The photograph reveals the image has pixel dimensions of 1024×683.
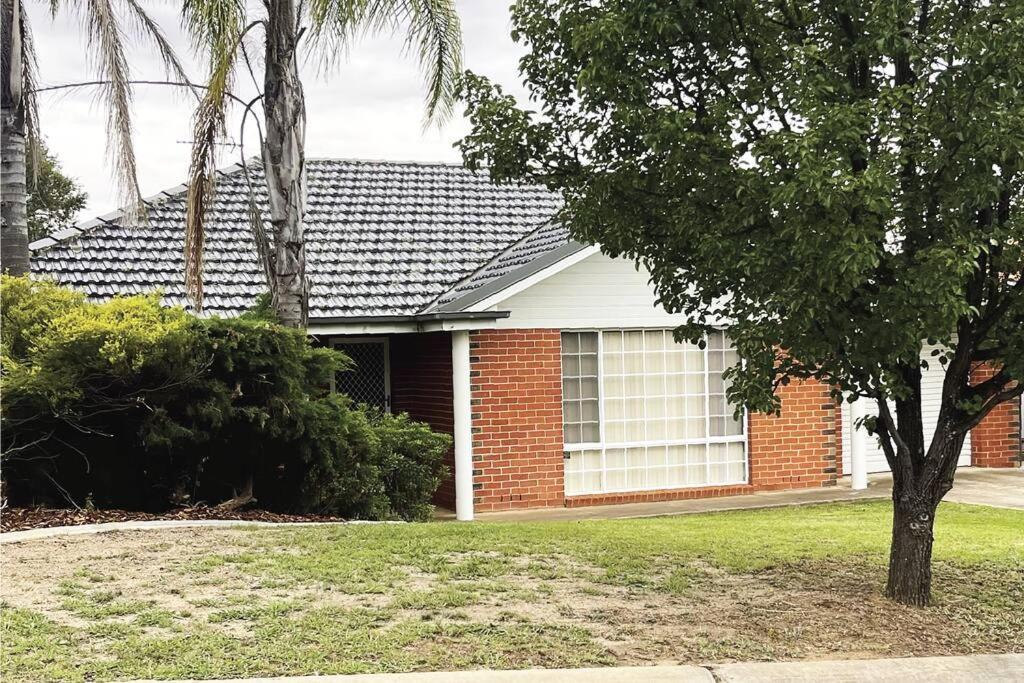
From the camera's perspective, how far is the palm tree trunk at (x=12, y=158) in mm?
12156

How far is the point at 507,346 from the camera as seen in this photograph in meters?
14.3

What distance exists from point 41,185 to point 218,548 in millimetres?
28136

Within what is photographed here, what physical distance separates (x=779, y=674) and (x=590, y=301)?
31.1ft

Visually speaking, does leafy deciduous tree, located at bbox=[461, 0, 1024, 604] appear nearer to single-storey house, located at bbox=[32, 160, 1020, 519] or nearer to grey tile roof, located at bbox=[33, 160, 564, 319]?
single-storey house, located at bbox=[32, 160, 1020, 519]

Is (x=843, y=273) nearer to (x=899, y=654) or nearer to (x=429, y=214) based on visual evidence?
(x=899, y=654)

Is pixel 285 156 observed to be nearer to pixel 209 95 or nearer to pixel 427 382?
pixel 209 95

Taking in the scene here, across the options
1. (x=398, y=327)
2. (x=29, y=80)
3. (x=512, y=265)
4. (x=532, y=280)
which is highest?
(x=29, y=80)

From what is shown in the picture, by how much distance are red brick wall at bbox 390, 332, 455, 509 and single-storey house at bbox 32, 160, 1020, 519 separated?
29mm

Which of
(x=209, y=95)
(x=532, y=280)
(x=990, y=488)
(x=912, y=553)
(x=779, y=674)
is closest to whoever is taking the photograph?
(x=779, y=674)

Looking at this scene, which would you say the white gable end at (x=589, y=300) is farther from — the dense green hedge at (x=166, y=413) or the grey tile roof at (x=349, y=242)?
the dense green hedge at (x=166, y=413)

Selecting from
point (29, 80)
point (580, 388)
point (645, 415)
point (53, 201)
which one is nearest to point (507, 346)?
point (580, 388)

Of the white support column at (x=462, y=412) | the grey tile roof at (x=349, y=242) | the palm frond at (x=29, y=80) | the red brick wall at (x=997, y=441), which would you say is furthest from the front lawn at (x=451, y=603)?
the red brick wall at (x=997, y=441)

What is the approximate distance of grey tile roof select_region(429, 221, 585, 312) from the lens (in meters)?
13.8

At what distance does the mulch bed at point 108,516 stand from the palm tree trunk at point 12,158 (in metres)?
3.59
